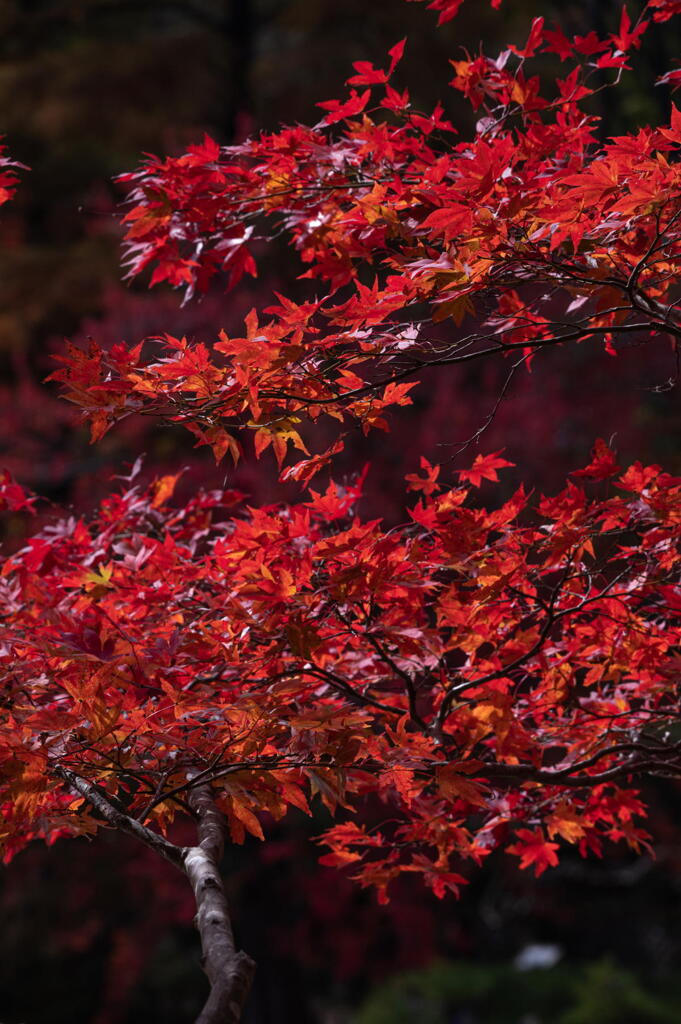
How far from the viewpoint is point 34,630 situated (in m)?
2.46

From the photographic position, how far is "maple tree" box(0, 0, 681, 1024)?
2.06 m

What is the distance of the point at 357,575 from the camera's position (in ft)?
7.09

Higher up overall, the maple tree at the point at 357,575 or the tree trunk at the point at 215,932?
the maple tree at the point at 357,575

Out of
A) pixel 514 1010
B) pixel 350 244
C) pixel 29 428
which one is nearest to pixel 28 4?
pixel 29 428

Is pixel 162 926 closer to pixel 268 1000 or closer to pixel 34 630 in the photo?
pixel 268 1000

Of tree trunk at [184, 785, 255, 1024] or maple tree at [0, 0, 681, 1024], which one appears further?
maple tree at [0, 0, 681, 1024]

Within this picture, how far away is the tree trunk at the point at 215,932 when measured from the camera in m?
1.75

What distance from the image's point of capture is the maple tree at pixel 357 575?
206 centimetres

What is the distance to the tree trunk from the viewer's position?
68.9 inches

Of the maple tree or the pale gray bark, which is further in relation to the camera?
the maple tree

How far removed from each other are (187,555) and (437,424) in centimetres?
421

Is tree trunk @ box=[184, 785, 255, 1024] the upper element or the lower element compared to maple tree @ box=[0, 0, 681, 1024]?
lower

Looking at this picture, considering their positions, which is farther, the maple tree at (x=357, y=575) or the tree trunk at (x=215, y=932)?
the maple tree at (x=357, y=575)

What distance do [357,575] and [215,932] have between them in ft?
2.51
